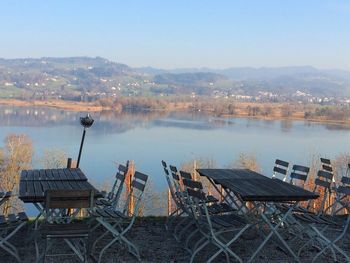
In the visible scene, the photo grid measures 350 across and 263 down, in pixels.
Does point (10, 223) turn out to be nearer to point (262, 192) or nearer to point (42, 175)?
point (42, 175)

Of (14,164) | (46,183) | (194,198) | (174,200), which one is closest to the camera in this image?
(46,183)

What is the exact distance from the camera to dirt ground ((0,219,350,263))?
12.7 feet

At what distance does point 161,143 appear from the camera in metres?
41.4

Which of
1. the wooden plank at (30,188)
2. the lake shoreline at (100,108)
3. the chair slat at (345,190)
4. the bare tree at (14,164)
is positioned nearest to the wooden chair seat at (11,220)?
the wooden plank at (30,188)

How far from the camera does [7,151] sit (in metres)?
28.6

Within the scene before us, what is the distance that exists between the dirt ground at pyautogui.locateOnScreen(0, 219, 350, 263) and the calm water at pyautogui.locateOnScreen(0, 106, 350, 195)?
22.4m

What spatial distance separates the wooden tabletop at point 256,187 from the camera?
12.0 feet

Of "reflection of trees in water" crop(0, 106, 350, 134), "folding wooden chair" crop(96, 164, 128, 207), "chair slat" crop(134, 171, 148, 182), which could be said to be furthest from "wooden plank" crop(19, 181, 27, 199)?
"reflection of trees in water" crop(0, 106, 350, 134)

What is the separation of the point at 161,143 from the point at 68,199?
125ft

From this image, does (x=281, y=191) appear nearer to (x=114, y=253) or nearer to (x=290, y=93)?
(x=114, y=253)

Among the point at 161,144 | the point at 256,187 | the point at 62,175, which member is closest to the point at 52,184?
the point at 62,175

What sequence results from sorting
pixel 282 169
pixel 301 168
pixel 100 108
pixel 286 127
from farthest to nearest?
pixel 100 108
pixel 286 127
pixel 282 169
pixel 301 168

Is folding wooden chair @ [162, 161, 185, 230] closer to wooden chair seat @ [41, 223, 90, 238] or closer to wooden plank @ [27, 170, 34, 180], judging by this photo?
wooden plank @ [27, 170, 34, 180]

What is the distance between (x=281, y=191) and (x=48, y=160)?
26.3 metres
